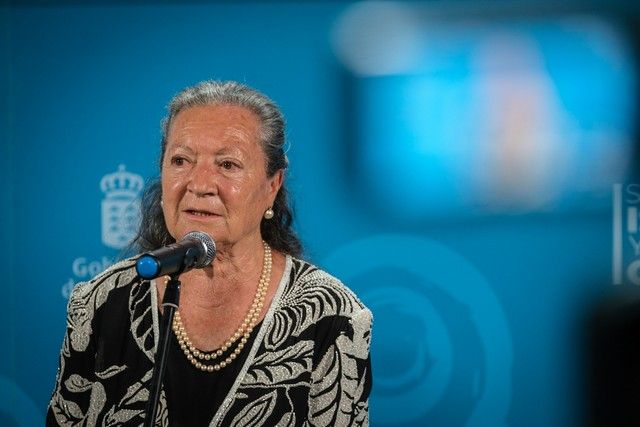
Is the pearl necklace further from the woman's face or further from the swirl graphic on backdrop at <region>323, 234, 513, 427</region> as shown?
the swirl graphic on backdrop at <region>323, 234, 513, 427</region>

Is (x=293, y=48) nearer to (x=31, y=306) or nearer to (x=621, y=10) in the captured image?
(x=621, y=10)

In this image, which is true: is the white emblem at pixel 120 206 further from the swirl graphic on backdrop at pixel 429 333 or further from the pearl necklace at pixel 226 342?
the pearl necklace at pixel 226 342

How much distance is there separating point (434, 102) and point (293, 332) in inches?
56.6

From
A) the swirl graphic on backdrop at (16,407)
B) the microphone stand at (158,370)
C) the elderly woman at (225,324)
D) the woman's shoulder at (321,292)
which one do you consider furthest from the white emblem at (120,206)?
the microphone stand at (158,370)

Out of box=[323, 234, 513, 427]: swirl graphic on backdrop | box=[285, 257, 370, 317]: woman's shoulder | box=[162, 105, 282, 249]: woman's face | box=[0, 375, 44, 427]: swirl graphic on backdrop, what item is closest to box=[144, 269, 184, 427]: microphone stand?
box=[162, 105, 282, 249]: woman's face

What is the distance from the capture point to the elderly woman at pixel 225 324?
2.18 m

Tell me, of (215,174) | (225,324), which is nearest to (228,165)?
(215,174)

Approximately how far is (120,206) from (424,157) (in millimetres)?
1230

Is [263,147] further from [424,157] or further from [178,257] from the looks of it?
[424,157]

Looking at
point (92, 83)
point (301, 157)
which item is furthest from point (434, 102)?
point (92, 83)

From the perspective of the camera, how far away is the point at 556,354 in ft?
11.2

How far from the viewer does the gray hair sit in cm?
227

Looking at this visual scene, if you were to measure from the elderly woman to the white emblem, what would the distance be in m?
1.23

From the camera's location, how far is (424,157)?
340cm
